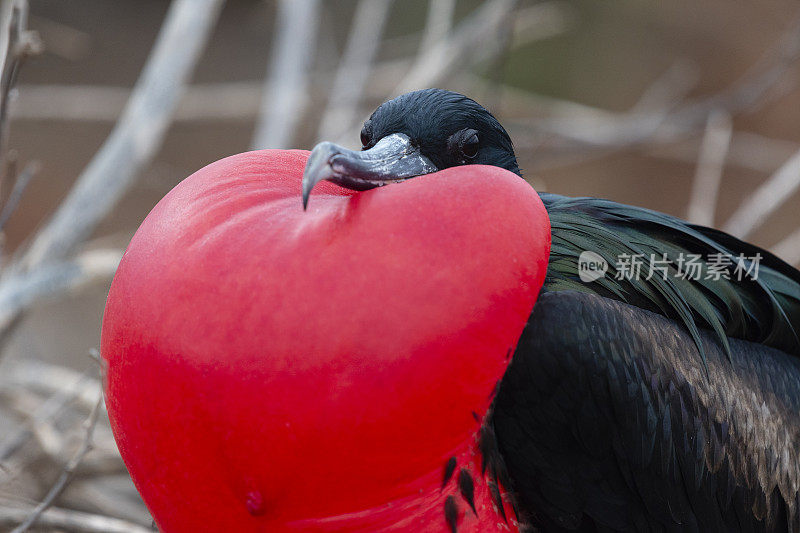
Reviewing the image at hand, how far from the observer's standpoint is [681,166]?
5.88m

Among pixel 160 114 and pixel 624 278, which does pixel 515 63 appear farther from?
pixel 624 278

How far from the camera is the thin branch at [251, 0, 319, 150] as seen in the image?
252 centimetres

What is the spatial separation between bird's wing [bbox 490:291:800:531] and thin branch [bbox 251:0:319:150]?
5.06ft

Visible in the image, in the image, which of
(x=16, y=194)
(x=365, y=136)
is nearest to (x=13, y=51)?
(x=16, y=194)

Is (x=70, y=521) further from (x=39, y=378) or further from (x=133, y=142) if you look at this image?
(x=133, y=142)

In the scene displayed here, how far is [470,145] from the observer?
1250 mm

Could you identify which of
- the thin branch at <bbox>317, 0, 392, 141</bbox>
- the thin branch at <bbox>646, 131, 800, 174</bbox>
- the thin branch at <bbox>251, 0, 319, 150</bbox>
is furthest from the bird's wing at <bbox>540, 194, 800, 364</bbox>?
the thin branch at <bbox>646, 131, 800, 174</bbox>

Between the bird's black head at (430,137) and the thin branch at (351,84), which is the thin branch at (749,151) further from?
the bird's black head at (430,137)

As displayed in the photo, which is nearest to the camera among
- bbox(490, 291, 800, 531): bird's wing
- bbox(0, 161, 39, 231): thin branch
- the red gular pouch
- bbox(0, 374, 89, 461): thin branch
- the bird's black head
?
the red gular pouch

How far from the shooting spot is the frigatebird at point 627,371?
1046 millimetres

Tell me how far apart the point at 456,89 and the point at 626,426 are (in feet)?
9.19

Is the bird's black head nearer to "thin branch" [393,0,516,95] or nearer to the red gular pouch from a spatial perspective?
the red gular pouch

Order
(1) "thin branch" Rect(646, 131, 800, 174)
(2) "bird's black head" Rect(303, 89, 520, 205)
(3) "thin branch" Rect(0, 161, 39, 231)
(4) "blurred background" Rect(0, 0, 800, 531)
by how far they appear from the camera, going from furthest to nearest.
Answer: (1) "thin branch" Rect(646, 131, 800, 174), (4) "blurred background" Rect(0, 0, 800, 531), (3) "thin branch" Rect(0, 161, 39, 231), (2) "bird's black head" Rect(303, 89, 520, 205)

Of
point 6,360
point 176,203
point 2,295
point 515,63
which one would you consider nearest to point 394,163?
point 176,203
